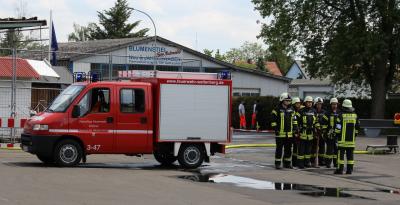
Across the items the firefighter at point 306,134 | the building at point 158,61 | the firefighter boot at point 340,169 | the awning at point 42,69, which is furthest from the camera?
the building at point 158,61

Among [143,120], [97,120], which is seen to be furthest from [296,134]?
[97,120]

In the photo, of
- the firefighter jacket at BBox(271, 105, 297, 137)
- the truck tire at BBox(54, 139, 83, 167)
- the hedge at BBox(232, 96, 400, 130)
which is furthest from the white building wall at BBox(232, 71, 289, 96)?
the truck tire at BBox(54, 139, 83, 167)

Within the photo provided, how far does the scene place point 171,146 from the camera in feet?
57.8

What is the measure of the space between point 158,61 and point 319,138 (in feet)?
94.7

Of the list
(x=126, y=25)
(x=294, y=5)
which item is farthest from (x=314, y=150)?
(x=126, y=25)

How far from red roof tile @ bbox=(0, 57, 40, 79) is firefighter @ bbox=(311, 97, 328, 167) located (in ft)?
39.5

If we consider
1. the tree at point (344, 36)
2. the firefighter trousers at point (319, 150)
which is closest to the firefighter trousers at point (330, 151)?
the firefighter trousers at point (319, 150)

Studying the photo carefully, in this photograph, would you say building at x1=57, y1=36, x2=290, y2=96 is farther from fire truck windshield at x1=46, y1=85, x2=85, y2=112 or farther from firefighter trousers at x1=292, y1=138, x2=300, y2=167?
fire truck windshield at x1=46, y1=85, x2=85, y2=112

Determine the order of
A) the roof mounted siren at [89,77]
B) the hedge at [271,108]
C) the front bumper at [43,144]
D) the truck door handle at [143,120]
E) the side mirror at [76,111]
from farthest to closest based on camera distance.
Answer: the hedge at [271,108] → the roof mounted siren at [89,77] → the truck door handle at [143,120] → the side mirror at [76,111] → the front bumper at [43,144]

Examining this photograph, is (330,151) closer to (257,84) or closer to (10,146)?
(10,146)

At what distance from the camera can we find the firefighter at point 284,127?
1834 cm

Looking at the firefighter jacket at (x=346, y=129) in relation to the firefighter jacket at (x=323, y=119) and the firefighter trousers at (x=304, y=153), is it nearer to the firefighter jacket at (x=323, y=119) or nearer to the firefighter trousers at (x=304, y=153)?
the firefighter jacket at (x=323, y=119)

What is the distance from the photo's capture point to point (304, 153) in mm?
18797

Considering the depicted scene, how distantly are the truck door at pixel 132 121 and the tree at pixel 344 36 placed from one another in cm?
2234
